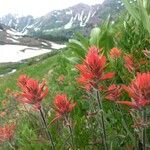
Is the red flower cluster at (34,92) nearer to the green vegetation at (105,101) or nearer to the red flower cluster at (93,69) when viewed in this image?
the green vegetation at (105,101)

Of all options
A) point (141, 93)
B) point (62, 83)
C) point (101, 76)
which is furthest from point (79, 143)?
point (62, 83)

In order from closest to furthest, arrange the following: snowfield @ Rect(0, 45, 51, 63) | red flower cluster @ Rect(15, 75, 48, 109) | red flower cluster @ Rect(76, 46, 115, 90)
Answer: red flower cluster @ Rect(76, 46, 115, 90)
red flower cluster @ Rect(15, 75, 48, 109)
snowfield @ Rect(0, 45, 51, 63)

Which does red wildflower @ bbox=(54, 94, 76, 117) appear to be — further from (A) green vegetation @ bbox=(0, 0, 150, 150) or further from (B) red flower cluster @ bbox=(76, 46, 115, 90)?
(B) red flower cluster @ bbox=(76, 46, 115, 90)

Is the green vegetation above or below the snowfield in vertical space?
above

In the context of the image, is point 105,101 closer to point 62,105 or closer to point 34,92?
point 62,105

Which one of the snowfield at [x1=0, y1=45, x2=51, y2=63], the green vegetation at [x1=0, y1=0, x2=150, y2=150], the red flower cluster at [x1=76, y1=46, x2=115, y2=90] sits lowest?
the snowfield at [x1=0, y1=45, x2=51, y2=63]

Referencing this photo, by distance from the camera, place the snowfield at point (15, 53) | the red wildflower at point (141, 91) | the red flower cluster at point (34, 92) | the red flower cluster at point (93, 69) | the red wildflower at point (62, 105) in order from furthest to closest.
→ the snowfield at point (15, 53) → the red wildflower at point (62, 105) → the red flower cluster at point (34, 92) → the red flower cluster at point (93, 69) → the red wildflower at point (141, 91)

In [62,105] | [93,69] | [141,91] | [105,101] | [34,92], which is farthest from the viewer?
[105,101]

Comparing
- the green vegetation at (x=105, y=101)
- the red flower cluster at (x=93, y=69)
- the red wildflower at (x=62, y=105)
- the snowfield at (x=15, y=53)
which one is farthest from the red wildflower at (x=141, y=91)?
the snowfield at (x=15, y=53)

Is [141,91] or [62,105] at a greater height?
[141,91]

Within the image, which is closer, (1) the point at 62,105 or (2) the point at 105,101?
(1) the point at 62,105

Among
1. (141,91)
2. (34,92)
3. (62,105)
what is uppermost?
(141,91)

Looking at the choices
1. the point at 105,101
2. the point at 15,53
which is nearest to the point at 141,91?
the point at 105,101

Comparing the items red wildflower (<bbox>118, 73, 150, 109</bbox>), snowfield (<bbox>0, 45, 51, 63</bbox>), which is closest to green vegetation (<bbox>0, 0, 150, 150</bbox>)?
red wildflower (<bbox>118, 73, 150, 109</bbox>)
